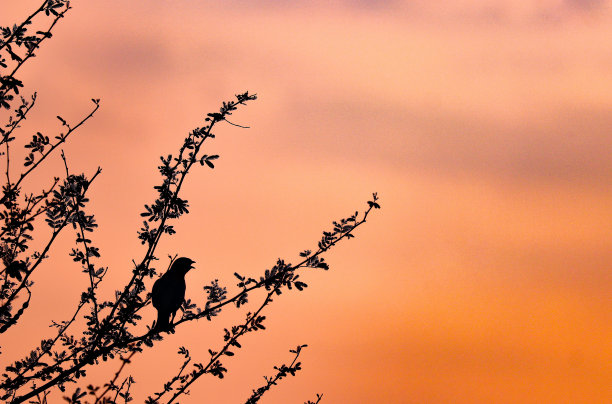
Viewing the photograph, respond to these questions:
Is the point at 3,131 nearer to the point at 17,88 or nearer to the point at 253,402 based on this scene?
the point at 17,88

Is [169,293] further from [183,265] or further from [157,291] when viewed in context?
[183,265]

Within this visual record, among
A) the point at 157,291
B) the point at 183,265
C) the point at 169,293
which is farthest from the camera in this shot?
the point at 183,265

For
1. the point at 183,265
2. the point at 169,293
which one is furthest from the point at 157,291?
the point at 183,265

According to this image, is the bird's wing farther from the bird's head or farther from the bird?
the bird's head

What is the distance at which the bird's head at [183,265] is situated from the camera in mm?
10562

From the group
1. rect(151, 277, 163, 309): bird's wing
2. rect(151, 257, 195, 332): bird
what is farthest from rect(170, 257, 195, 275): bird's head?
rect(151, 277, 163, 309): bird's wing

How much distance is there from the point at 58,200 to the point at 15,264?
2.05m

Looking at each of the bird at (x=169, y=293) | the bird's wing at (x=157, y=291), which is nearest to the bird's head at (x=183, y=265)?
the bird at (x=169, y=293)

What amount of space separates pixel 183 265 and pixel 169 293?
55.4 inches

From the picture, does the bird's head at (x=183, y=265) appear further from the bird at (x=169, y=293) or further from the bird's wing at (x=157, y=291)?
the bird's wing at (x=157, y=291)

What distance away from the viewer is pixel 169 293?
30.5ft

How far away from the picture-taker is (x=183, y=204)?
310 inches

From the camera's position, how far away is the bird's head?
10.6 m

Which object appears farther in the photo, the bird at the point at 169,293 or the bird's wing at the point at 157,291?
the bird's wing at the point at 157,291
